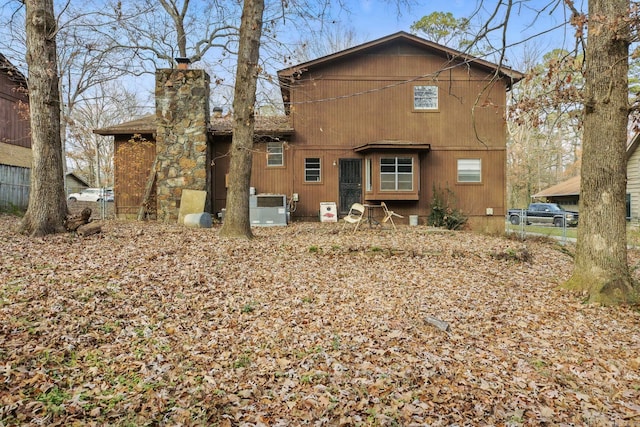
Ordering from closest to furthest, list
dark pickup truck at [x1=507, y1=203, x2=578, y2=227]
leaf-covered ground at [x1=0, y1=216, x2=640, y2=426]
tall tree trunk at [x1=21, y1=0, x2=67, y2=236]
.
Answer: leaf-covered ground at [x1=0, y1=216, x2=640, y2=426]
tall tree trunk at [x1=21, y1=0, x2=67, y2=236]
dark pickup truck at [x1=507, y1=203, x2=578, y2=227]

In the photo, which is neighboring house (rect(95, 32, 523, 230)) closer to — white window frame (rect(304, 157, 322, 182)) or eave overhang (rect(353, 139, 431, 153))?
white window frame (rect(304, 157, 322, 182))

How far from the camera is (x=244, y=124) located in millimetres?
8398

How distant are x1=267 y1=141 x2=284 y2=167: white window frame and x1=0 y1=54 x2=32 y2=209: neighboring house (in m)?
8.26

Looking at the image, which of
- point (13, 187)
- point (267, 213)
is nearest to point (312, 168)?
point (267, 213)

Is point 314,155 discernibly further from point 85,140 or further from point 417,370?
point 85,140

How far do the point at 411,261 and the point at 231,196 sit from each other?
3.82m

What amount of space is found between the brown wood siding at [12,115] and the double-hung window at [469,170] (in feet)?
56.4

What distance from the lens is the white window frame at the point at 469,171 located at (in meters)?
14.3

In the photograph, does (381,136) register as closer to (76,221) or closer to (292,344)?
(76,221)

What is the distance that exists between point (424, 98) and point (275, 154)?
5597 millimetres

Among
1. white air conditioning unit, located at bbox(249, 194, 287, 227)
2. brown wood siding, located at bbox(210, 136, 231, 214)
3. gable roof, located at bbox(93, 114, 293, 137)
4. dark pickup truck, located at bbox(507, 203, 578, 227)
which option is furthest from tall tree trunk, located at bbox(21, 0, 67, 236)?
dark pickup truck, located at bbox(507, 203, 578, 227)

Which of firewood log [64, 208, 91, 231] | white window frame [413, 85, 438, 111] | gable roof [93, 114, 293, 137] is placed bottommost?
firewood log [64, 208, 91, 231]

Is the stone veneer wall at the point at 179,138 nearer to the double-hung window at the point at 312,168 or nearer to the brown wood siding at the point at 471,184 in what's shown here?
the double-hung window at the point at 312,168

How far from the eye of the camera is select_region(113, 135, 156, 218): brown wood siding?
45.0 feet
